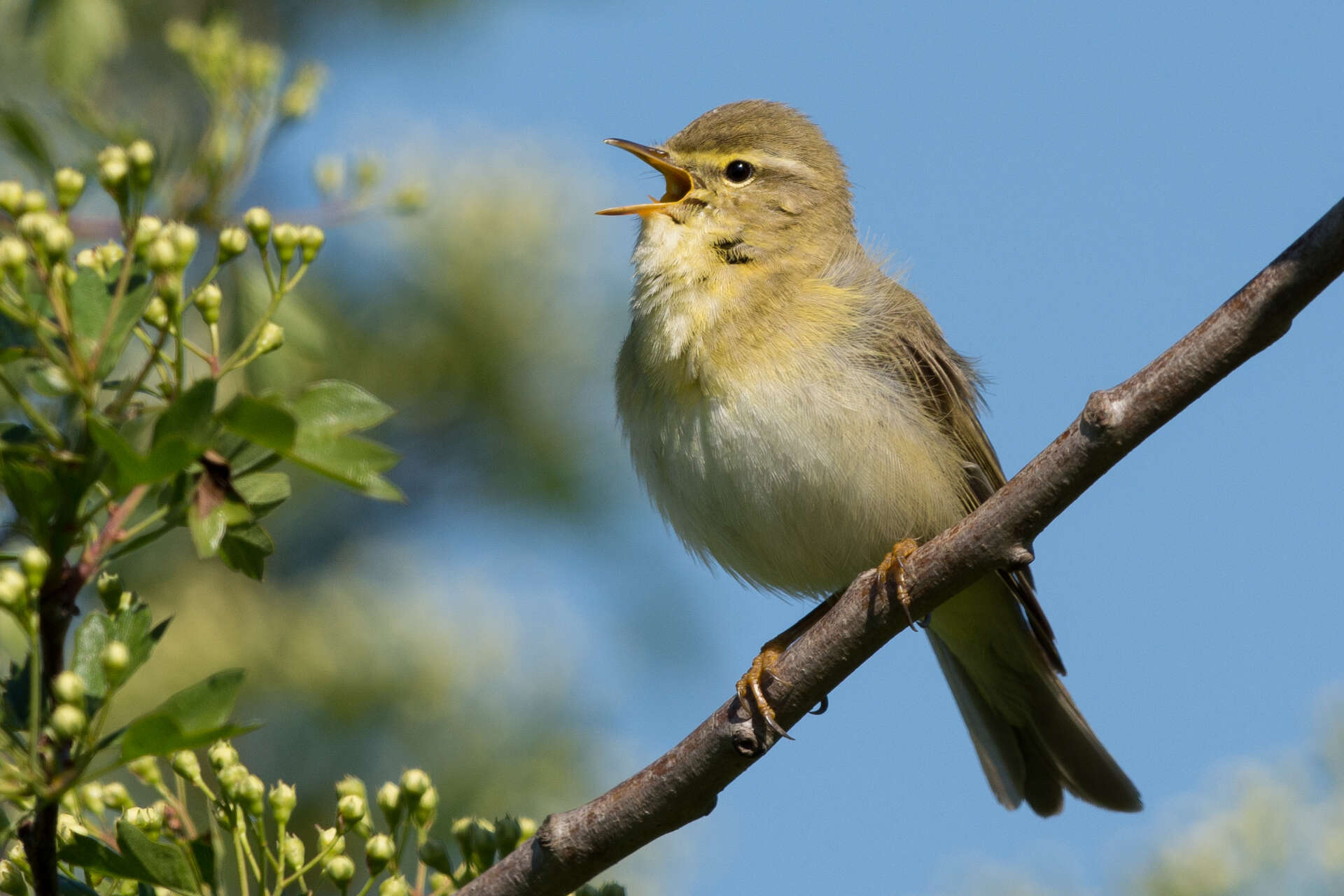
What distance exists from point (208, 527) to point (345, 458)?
0.21 meters

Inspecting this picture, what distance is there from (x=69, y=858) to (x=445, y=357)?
3.31m

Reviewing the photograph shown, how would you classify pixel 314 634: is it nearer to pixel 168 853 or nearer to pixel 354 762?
pixel 354 762

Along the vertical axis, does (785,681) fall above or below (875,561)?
below

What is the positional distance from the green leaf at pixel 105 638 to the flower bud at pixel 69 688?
0.33 feet

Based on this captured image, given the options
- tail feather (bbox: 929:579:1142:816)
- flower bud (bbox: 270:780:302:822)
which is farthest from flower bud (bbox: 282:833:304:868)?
tail feather (bbox: 929:579:1142:816)

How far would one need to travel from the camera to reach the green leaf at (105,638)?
1744 mm

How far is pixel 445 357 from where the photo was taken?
512 centimetres

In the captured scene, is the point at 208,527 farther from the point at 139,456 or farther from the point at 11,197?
the point at 11,197

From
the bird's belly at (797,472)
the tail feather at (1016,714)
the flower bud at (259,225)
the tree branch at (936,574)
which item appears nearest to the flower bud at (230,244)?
the flower bud at (259,225)

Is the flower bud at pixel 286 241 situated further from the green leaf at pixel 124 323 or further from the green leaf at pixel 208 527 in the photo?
the green leaf at pixel 208 527

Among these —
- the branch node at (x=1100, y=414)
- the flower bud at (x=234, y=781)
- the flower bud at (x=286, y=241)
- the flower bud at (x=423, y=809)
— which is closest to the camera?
the flower bud at (x=286, y=241)

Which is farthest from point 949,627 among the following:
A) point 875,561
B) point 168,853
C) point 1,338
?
point 1,338

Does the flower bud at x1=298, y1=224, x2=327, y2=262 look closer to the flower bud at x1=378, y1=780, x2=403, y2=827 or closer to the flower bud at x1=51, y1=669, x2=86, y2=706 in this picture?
the flower bud at x1=51, y1=669, x2=86, y2=706

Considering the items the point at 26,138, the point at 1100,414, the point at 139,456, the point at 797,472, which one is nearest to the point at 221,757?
the point at 139,456
